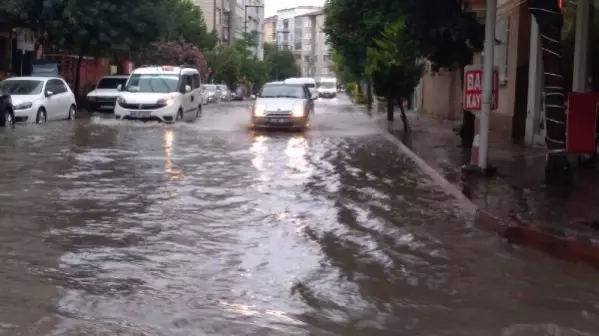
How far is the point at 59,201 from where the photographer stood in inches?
420

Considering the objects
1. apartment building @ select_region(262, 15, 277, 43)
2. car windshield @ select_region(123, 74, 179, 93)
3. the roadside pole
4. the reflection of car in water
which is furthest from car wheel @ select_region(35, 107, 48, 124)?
apartment building @ select_region(262, 15, 277, 43)

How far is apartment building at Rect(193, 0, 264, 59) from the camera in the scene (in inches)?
3418

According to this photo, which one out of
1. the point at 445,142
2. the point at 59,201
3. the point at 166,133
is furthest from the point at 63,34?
the point at 59,201

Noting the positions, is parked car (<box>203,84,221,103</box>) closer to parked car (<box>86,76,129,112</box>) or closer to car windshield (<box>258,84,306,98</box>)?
parked car (<box>86,76,129,112</box>)

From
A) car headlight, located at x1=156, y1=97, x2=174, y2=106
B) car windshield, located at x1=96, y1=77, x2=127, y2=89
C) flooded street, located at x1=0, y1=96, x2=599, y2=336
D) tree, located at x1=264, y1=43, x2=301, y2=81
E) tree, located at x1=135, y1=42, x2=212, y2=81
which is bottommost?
flooded street, located at x1=0, y1=96, x2=599, y2=336

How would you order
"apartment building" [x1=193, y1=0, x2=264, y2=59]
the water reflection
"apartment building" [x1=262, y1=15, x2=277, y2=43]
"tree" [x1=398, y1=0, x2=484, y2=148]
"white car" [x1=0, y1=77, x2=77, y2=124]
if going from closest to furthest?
1. the water reflection
2. "tree" [x1=398, y1=0, x2=484, y2=148]
3. "white car" [x1=0, y1=77, x2=77, y2=124]
4. "apartment building" [x1=193, y1=0, x2=264, y2=59]
5. "apartment building" [x1=262, y1=15, x2=277, y2=43]

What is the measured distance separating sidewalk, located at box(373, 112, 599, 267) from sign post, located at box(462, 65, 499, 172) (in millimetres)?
357

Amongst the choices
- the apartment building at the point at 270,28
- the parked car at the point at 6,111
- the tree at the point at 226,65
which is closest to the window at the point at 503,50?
the parked car at the point at 6,111

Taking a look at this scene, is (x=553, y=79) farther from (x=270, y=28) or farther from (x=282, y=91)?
(x=270, y=28)

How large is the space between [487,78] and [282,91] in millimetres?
12921

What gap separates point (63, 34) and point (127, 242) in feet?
85.1

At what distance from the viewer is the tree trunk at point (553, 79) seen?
11148mm

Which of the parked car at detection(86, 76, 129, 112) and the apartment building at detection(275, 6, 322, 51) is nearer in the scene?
the parked car at detection(86, 76, 129, 112)

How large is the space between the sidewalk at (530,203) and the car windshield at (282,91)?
853cm
